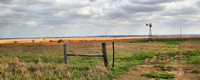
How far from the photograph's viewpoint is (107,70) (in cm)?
888

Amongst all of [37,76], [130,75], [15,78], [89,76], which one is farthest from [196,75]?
[15,78]

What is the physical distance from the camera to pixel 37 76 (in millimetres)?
8023

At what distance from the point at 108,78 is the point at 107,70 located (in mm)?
939

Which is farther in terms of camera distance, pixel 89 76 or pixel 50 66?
pixel 50 66

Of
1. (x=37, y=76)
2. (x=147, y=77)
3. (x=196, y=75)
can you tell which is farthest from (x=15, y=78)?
(x=196, y=75)

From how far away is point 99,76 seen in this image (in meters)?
7.89

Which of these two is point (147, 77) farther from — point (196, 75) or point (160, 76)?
point (196, 75)

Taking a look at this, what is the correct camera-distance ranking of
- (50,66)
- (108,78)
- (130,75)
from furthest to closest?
(50,66), (130,75), (108,78)

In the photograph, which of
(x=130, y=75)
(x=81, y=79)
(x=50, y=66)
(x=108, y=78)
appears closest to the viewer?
(x=81, y=79)

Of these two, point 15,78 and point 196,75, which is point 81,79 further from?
point 196,75

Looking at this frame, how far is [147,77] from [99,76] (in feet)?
7.66

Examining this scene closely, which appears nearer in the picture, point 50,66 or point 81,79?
point 81,79

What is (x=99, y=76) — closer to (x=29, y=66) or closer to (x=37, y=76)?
(x=37, y=76)

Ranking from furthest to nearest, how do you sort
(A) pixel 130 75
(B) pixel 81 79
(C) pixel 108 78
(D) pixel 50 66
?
(D) pixel 50 66, (A) pixel 130 75, (C) pixel 108 78, (B) pixel 81 79
